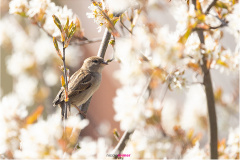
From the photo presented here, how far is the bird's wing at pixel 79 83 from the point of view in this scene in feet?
5.31

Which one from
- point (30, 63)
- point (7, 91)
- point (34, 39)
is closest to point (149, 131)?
point (30, 63)

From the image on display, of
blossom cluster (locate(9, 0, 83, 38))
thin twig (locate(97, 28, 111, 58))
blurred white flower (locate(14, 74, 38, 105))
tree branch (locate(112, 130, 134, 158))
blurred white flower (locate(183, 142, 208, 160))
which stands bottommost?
blurred white flower (locate(14, 74, 38, 105))

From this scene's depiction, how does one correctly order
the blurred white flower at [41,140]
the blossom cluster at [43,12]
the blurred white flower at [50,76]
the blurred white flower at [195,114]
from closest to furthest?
the blurred white flower at [41,140] < the blossom cluster at [43,12] < the blurred white flower at [195,114] < the blurred white flower at [50,76]

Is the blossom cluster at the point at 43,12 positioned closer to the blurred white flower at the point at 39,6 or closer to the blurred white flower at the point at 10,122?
the blurred white flower at the point at 39,6

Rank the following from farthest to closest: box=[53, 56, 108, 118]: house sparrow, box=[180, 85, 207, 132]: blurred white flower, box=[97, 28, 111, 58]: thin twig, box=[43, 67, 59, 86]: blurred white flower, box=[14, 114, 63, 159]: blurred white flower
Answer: box=[43, 67, 59, 86]: blurred white flower → box=[53, 56, 108, 118]: house sparrow → box=[180, 85, 207, 132]: blurred white flower → box=[97, 28, 111, 58]: thin twig → box=[14, 114, 63, 159]: blurred white flower

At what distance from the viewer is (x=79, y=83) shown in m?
1.67

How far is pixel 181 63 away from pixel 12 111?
16.8 inches

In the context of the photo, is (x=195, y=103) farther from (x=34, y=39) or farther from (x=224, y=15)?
(x=34, y=39)

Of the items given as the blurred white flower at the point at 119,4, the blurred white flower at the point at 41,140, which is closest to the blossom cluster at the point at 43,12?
the blurred white flower at the point at 119,4

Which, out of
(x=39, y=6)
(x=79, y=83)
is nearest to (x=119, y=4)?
(x=39, y=6)

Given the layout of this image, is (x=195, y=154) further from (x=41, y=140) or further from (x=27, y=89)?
(x=27, y=89)

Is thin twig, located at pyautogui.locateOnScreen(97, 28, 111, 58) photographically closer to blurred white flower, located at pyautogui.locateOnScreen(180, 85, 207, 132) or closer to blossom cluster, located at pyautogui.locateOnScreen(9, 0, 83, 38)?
blossom cluster, located at pyautogui.locateOnScreen(9, 0, 83, 38)

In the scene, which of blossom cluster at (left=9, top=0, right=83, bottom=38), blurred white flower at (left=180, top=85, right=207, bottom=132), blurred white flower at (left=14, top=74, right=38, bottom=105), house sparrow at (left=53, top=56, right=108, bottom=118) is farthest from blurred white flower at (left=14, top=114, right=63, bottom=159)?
blurred white flower at (left=14, top=74, right=38, bottom=105)

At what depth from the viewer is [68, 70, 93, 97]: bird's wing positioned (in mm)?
1619
